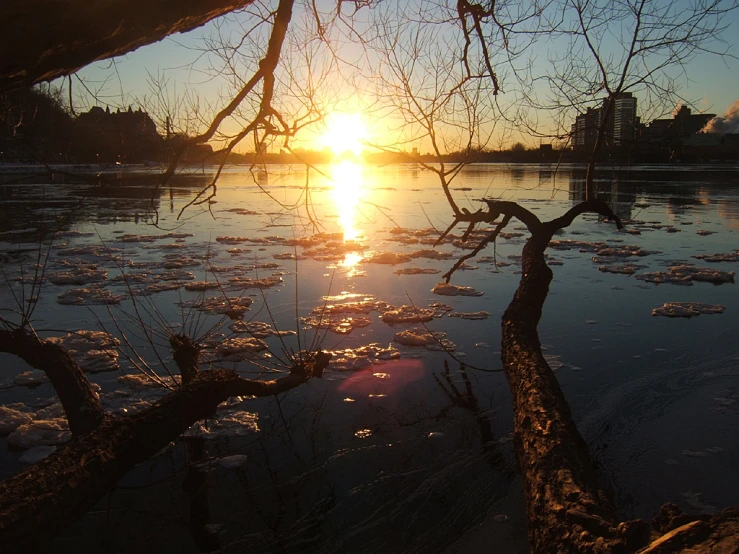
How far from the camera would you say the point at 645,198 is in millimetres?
24266

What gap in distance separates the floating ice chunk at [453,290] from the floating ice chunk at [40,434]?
5603 mm

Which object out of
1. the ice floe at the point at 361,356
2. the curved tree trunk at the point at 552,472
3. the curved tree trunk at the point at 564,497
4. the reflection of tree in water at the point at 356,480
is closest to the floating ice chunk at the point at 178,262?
the ice floe at the point at 361,356

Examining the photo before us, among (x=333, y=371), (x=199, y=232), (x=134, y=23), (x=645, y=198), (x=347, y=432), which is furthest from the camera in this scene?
(x=645, y=198)

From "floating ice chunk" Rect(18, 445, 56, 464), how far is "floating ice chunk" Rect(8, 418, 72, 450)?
0.05 m

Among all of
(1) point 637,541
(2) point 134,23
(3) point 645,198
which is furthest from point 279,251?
(3) point 645,198

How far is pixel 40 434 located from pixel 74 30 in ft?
10.9

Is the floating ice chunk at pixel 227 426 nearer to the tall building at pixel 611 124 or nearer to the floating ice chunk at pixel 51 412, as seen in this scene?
the floating ice chunk at pixel 51 412

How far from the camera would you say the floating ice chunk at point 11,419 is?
14.5 feet

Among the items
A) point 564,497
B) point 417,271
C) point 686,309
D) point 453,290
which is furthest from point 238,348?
point 686,309

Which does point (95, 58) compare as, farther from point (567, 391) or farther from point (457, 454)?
point (567, 391)

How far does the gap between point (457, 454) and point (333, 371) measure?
6.18ft

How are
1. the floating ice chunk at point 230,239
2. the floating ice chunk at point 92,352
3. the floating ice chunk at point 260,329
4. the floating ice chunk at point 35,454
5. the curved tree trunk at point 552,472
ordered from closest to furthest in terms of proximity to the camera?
the curved tree trunk at point 552,472, the floating ice chunk at point 35,454, the floating ice chunk at point 92,352, the floating ice chunk at point 260,329, the floating ice chunk at point 230,239

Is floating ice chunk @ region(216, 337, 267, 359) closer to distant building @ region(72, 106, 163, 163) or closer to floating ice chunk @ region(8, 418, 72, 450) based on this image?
floating ice chunk @ region(8, 418, 72, 450)

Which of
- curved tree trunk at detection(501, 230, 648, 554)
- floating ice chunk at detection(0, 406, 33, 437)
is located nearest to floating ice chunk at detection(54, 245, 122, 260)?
floating ice chunk at detection(0, 406, 33, 437)
